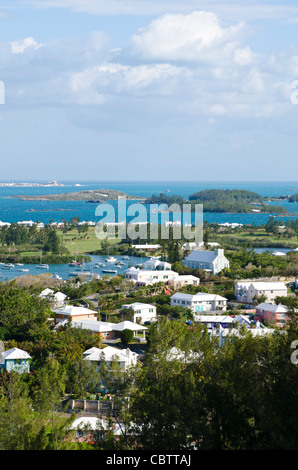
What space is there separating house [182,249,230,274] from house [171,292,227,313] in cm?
790

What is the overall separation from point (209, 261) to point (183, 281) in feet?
11.5

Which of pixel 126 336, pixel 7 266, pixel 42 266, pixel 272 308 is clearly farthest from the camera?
pixel 42 266

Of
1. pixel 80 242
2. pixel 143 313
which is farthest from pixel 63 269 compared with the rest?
pixel 143 313

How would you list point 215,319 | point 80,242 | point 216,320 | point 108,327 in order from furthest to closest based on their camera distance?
point 80,242 < point 215,319 < point 216,320 < point 108,327

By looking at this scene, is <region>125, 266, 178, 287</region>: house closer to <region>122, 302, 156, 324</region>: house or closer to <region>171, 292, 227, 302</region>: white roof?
<region>171, 292, 227, 302</region>: white roof

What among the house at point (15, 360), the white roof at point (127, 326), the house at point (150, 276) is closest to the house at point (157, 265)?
the house at point (150, 276)

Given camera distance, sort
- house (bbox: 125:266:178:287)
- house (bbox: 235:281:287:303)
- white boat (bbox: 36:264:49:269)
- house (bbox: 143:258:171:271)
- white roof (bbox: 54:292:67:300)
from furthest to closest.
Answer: white boat (bbox: 36:264:49:269) → house (bbox: 143:258:171:271) → house (bbox: 125:266:178:287) → house (bbox: 235:281:287:303) → white roof (bbox: 54:292:67:300)

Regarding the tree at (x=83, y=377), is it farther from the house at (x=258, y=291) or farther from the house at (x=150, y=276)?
the house at (x=150, y=276)

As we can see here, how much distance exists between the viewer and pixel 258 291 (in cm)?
2766

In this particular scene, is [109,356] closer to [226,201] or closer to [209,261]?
[209,261]

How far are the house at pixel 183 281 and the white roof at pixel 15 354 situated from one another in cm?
1384

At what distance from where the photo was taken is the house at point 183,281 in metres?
31.3

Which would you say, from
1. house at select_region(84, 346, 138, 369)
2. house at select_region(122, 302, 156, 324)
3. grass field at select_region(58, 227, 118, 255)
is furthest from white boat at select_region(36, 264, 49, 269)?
house at select_region(84, 346, 138, 369)

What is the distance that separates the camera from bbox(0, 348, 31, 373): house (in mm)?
17344
